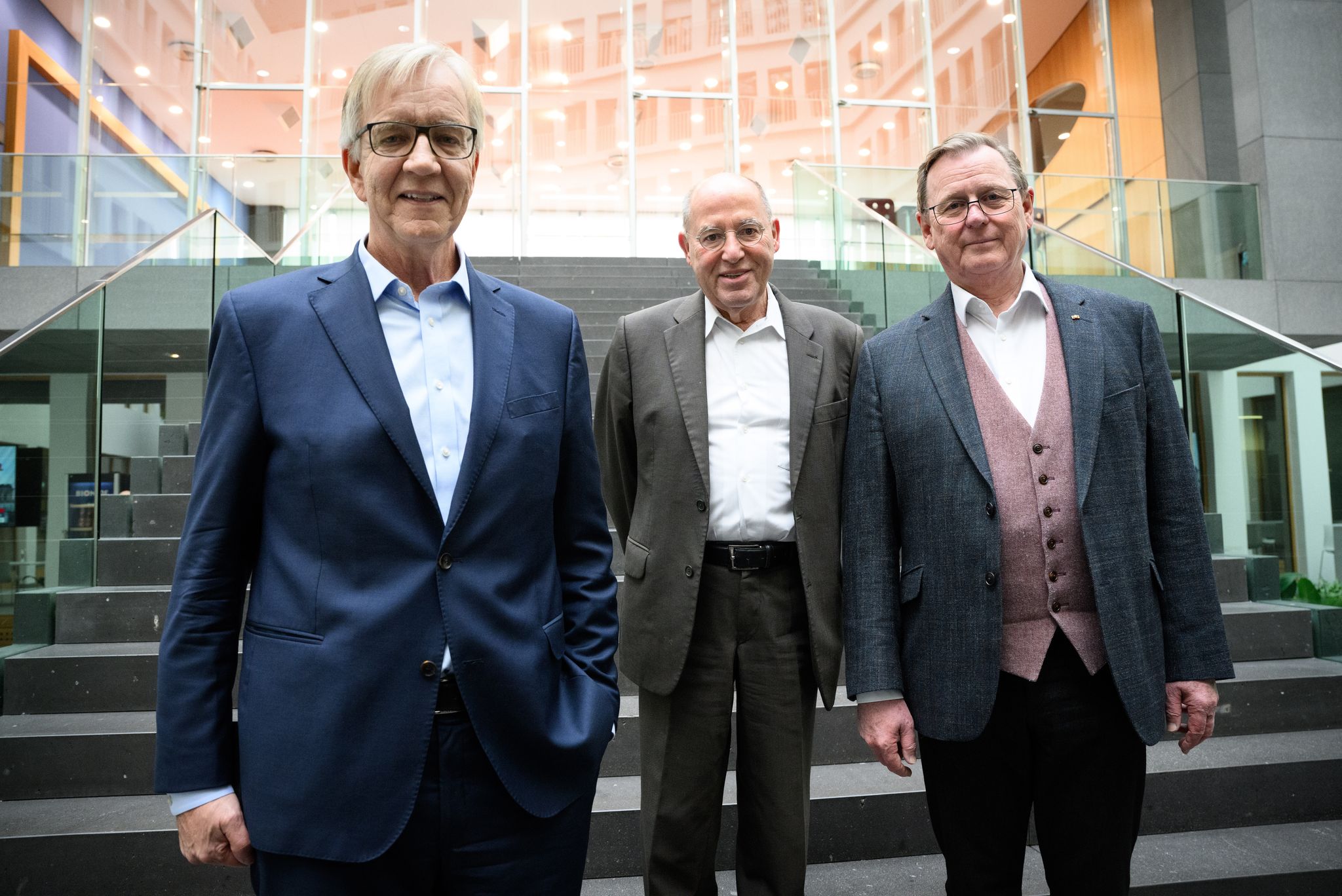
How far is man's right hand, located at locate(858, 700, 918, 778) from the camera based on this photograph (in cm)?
169

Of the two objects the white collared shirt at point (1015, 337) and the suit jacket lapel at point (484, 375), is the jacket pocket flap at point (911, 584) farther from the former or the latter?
the suit jacket lapel at point (484, 375)

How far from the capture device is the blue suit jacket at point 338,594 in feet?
3.83

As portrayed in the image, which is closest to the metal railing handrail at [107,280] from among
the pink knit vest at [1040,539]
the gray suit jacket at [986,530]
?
the gray suit jacket at [986,530]

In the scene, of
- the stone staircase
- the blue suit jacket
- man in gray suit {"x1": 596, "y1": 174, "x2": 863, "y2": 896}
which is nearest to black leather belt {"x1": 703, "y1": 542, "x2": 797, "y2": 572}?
man in gray suit {"x1": 596, "y1": 174, "x2": 863, "y2": 896}

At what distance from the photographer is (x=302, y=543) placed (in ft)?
3.96

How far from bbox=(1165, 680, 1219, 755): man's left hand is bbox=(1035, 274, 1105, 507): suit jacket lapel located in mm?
417

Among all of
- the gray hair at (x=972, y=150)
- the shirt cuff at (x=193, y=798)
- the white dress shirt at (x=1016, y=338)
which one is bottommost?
the shirt cuff at (x=193, y=798)

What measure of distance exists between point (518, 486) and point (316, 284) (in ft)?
1.40

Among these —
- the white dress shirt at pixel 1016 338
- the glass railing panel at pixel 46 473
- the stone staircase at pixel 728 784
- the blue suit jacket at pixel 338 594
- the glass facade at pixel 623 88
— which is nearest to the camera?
the blue suit jacket at pixel 338 594

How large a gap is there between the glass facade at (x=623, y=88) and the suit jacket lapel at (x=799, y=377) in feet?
28.4

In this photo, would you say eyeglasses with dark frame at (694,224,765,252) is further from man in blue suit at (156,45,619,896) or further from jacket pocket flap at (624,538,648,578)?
man in blue suit at (156,45,619,896)

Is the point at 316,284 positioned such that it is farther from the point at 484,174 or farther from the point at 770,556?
the point at 484,174

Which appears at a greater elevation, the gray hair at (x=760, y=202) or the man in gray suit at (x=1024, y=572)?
the gray hair at (x=760, y=202)

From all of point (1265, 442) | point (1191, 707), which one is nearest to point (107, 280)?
point (1191, 707)
